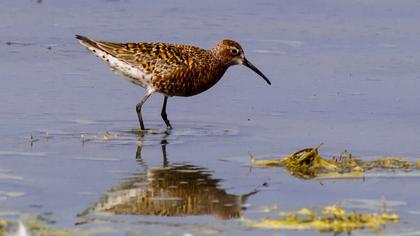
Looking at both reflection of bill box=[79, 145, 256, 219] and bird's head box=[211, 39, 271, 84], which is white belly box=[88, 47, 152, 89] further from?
reflection of bill box=[79, 145, 256, 219]

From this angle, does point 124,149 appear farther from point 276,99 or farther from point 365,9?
point 365,9

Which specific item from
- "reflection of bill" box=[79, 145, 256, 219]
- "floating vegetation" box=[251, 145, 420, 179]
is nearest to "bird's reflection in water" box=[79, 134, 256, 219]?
"reflection of bill" box=[79, 145, 256, 219]

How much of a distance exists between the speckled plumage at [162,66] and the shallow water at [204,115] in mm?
290

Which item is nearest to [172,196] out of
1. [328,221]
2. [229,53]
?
[328,221]

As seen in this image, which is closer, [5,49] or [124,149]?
[124,149]

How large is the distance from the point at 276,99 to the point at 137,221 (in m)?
4.98

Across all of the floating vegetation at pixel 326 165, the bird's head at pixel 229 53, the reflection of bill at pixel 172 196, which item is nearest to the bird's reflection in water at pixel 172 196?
the reflection of bill at pixel 172 196

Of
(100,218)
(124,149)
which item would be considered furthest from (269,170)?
(100,218)

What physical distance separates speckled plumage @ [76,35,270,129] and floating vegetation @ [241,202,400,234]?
4.61 metres

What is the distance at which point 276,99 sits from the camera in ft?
41.0

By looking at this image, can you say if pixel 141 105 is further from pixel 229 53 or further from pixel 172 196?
pixel 172 196

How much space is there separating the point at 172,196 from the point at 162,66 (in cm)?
397

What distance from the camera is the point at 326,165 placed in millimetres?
9562

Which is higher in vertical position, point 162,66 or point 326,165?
point 162,66
